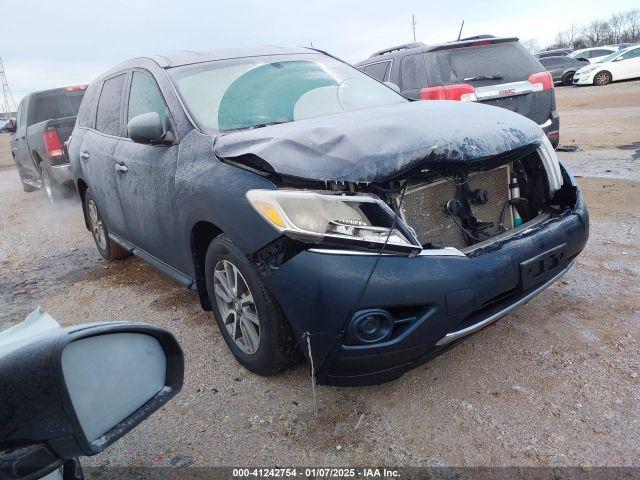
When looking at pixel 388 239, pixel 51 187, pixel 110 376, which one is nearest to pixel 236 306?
pixel 388 239

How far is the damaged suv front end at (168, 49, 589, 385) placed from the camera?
212 cm

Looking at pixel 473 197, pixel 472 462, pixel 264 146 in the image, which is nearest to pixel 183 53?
pixel 264 146

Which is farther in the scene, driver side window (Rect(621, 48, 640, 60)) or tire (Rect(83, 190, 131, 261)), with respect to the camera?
driver side window (Rect(621, 48, 640, 60))

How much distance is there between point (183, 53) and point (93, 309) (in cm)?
207

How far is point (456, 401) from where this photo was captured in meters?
2.48

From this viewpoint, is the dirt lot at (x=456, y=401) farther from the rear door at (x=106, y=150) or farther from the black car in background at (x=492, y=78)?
the black car in background at (x=492, y=78)

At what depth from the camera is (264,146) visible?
2.45m

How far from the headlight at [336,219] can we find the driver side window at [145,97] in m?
1.44

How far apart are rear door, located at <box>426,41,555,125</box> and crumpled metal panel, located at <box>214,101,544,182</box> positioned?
12.9ft

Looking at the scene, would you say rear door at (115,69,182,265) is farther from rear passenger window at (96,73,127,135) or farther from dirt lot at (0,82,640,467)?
dirt lot at (0,82,640,467)

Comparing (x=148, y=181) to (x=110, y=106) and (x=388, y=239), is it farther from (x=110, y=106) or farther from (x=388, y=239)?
(x=388, y=239)

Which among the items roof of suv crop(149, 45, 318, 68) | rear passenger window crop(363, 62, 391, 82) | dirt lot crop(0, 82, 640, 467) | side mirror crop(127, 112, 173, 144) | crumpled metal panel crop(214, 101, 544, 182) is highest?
roof of suv crop(149, 45, 318, 68)

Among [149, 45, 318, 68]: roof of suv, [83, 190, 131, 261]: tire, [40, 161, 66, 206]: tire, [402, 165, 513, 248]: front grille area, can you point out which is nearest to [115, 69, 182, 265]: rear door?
[149, 45, 318, 68]: roof of suv

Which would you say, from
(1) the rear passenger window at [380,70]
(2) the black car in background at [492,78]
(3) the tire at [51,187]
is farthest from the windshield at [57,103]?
(2) the black car in background at [492,78]
